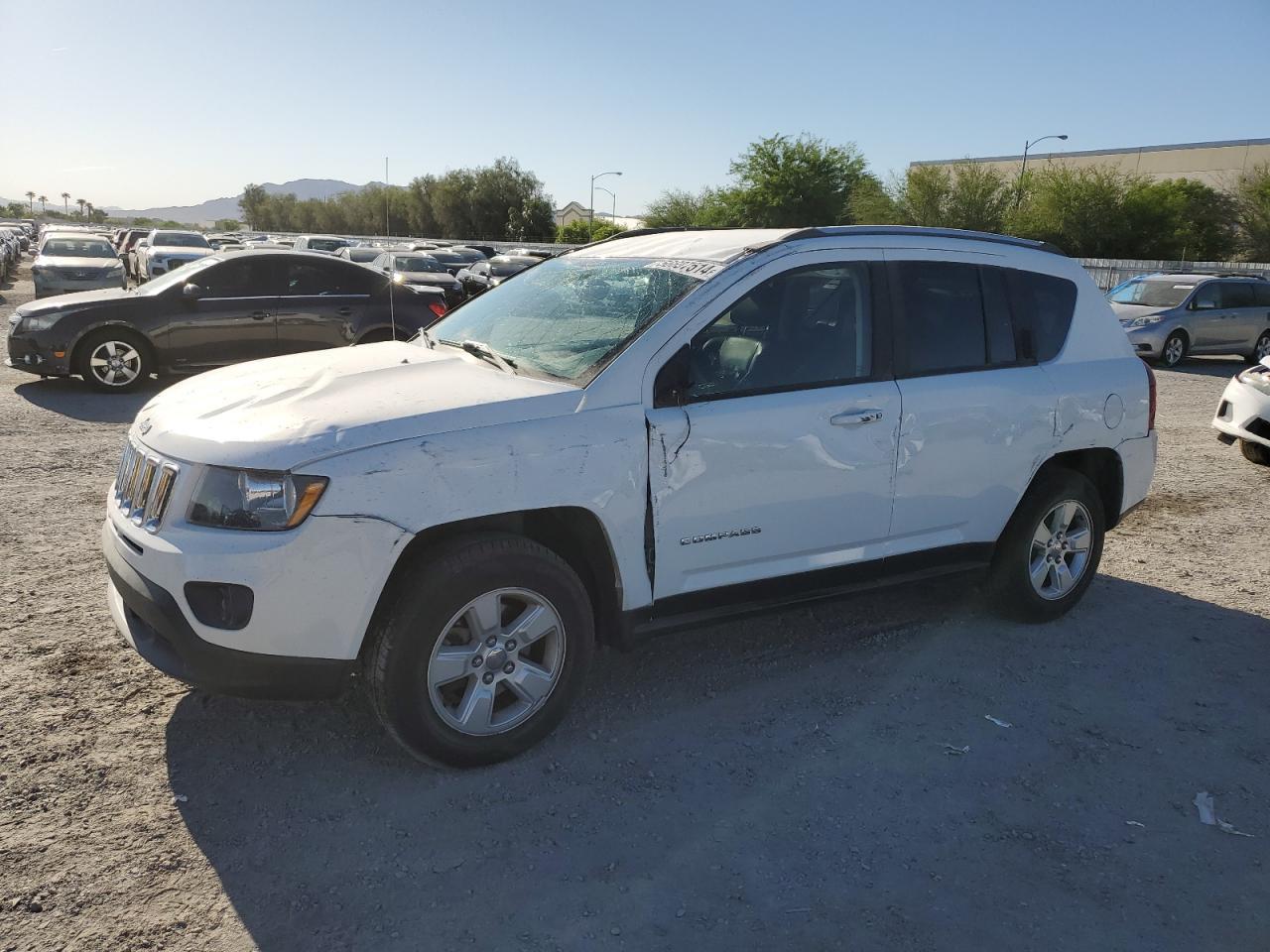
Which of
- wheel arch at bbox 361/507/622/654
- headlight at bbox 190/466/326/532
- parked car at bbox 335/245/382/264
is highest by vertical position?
parked car at bbox 335/245/382/264

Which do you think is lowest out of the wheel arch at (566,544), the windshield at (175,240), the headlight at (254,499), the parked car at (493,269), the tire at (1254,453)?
the tire at (1254,453)

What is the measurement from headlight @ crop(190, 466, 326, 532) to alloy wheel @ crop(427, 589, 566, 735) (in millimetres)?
630

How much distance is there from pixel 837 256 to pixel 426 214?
84.8 meters

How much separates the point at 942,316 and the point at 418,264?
83.6 ft

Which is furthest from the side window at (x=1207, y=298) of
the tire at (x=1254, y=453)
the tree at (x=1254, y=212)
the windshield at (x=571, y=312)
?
the tree at (x=1254, y=212)

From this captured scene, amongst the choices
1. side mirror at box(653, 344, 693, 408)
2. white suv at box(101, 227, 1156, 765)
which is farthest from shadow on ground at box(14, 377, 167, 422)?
side mirror at box(653, 344, 693, 408)

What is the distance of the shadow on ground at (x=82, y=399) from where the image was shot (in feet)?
31.0

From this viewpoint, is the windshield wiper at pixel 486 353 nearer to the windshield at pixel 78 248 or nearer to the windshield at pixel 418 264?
the windshield at pixel 78 248

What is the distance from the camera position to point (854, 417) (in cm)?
399

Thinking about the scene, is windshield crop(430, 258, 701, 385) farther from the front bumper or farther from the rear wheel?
the rear wheel

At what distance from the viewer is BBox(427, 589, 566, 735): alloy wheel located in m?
3.31

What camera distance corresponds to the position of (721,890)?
289cm

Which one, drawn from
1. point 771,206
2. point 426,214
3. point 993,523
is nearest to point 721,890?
point 993,523

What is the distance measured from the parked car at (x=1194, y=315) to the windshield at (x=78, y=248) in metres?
21.2
